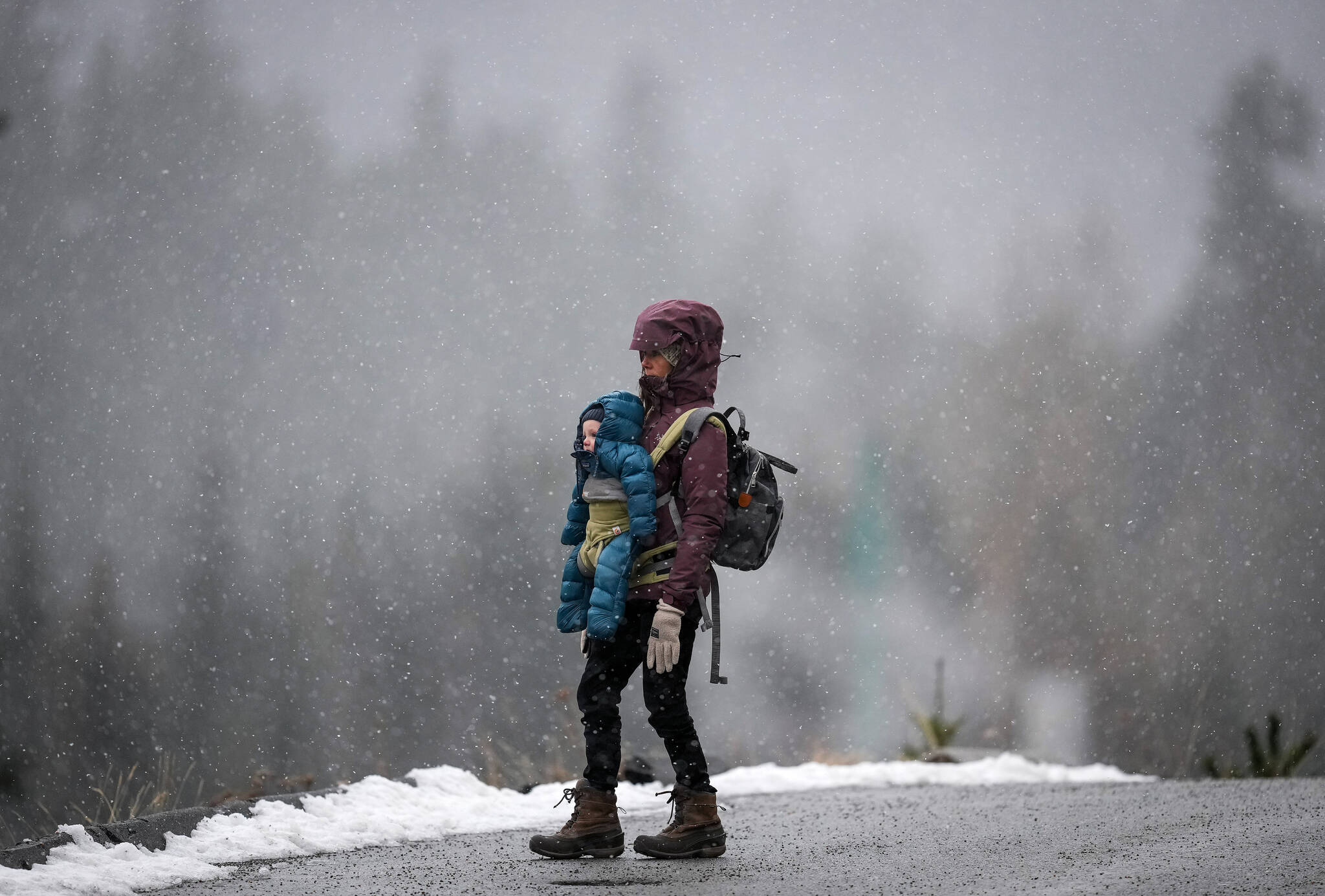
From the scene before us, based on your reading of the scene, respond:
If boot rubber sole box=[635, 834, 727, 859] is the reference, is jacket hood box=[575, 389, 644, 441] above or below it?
above

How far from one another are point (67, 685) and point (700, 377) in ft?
164

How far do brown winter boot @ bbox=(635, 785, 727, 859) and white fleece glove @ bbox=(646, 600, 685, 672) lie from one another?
2.21 feet

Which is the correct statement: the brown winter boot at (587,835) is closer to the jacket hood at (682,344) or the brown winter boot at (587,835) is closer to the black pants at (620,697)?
the black pants at (620,697)

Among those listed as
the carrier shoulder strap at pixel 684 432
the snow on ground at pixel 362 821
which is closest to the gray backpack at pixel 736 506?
the carrier shoulder strap at pixel 684 432

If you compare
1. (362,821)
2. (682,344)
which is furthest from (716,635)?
(362,821)

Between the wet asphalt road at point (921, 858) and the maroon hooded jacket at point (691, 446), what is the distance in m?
1.10

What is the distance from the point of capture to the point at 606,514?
4.68 metres

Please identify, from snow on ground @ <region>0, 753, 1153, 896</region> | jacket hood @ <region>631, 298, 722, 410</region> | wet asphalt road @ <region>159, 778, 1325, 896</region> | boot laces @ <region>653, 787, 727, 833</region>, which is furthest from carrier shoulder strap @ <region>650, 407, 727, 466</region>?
snow on ground @ <region>0, 753, 1153, 896</region>

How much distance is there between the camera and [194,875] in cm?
416

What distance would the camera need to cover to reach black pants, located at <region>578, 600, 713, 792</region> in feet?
15.3

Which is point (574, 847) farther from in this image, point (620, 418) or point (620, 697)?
point (620, 418)

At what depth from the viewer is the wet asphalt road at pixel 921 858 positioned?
158 inches

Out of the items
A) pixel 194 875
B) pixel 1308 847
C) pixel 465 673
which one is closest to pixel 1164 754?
pixel 1308 847

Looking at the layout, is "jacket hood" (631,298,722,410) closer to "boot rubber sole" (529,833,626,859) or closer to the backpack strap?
the backpack strap
